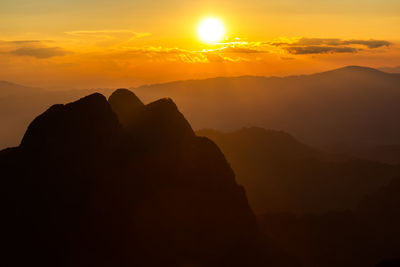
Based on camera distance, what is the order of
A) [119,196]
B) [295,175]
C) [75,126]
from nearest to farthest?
1. [119,196]
2. [75,126]
3. [295,175]

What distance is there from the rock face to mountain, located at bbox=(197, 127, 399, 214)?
49632mm

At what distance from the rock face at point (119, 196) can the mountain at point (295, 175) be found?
1954 inches

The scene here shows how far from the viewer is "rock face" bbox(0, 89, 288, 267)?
147ft

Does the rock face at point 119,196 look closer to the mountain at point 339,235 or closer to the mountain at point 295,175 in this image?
the mountain at point 339,235

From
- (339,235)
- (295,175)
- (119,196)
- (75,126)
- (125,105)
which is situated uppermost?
(75,126)

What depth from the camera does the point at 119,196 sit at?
48.5 m

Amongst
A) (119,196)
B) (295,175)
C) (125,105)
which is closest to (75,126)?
(119,196)

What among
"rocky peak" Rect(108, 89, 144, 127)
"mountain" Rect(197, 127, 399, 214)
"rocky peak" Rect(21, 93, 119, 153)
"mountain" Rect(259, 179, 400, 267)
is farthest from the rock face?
"mountain" Rect(197, 127, 399, 214)

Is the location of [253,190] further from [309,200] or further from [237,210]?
[237,210]

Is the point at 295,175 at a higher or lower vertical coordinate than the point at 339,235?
lower

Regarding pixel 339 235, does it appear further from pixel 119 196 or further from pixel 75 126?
pixel 75 126

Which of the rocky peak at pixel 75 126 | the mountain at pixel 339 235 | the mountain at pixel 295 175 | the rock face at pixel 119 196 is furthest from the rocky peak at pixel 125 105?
the mountain at pixel 295 175

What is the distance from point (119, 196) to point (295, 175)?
10243 cm

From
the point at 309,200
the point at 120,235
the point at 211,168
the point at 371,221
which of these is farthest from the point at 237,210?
the point at 309,200
